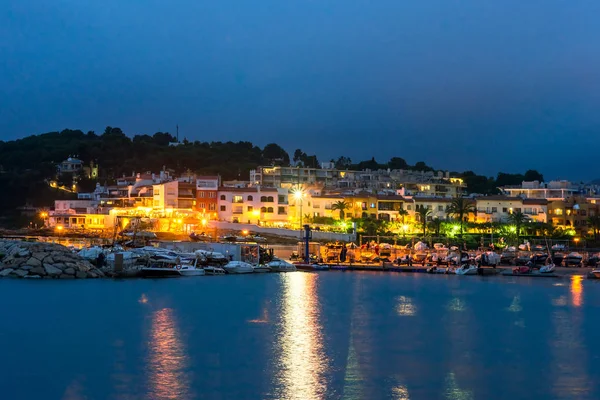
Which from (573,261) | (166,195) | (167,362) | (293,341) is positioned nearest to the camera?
(167,362)

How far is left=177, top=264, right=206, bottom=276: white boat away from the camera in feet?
135

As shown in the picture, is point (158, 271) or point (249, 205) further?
point (249, 205)

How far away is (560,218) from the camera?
7400 centimetres

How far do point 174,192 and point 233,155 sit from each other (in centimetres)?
4124

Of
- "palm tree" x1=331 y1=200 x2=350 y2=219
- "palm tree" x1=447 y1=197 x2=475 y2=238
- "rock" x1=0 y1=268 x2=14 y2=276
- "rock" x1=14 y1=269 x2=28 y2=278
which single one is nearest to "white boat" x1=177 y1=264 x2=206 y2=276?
"rock" x1=14 y1=269 x2=28 y2=278

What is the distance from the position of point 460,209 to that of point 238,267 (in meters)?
30.6

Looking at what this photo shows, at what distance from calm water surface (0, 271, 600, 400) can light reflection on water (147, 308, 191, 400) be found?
0.16 feet

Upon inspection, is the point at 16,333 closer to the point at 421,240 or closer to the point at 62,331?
the point at 62,331

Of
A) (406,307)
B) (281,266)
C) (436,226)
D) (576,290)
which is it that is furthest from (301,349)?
(436,226)

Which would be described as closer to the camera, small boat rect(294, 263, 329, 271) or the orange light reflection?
the orange light reflection

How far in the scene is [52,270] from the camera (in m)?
38.9

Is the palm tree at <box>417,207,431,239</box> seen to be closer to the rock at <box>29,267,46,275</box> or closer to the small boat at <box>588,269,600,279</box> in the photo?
the small boat at <box>588,269,600,279</box>

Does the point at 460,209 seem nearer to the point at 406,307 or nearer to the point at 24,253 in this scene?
the point at 406,307

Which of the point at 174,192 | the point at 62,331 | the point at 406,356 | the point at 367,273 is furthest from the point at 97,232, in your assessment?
the point at 406,356
